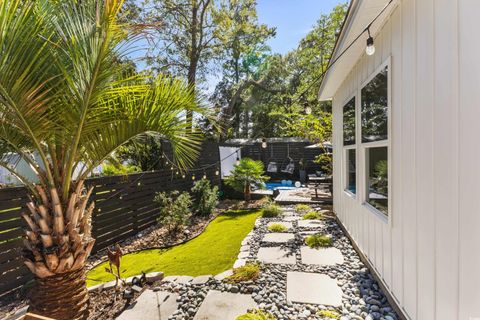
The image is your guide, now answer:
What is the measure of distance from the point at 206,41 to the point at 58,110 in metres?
14.5

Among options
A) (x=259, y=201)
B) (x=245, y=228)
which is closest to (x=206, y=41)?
(x=259, y=201)

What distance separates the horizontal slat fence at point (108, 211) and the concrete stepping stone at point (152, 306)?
1409 mm

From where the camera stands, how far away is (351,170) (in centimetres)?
451

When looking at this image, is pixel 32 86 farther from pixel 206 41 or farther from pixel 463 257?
pixel 206 41

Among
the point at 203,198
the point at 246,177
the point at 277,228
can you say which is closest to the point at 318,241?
the point at 277,228

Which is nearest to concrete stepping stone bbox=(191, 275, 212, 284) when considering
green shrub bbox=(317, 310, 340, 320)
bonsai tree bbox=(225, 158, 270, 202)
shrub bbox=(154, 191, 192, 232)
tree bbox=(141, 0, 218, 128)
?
green shrub bbox=(317, 310, 340, 320)

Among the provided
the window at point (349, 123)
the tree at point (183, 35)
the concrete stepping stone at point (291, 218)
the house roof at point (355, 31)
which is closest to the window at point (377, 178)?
the window at point (349, 123)

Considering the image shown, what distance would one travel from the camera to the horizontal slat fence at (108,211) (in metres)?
3.41

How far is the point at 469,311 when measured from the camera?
1437 millimetres

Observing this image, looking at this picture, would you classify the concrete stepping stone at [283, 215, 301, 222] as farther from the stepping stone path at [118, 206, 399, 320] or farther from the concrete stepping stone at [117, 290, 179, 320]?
the concrete stepping stone at [117, 290, 179, 320]

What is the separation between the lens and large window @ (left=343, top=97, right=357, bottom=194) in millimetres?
4203

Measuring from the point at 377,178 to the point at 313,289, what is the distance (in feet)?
5.04

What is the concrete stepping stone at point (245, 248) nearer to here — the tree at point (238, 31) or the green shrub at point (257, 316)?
the green shrub at point (257, 316)

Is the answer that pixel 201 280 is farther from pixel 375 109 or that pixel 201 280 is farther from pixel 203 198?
pixel 203 198
